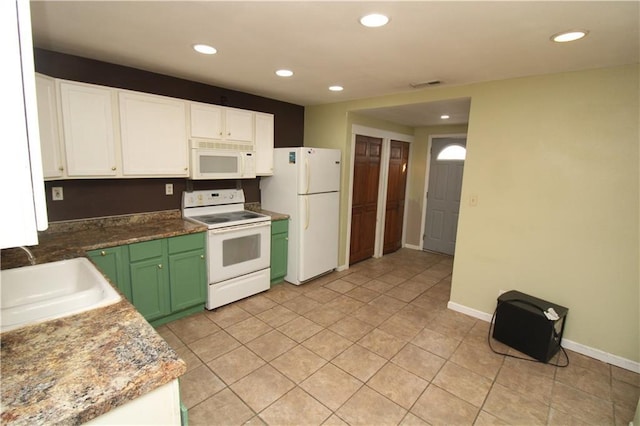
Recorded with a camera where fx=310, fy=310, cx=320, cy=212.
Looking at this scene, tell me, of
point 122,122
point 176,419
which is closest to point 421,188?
point 122,122

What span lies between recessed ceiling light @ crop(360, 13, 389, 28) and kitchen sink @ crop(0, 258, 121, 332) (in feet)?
6.34

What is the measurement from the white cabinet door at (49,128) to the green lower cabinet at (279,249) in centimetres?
204

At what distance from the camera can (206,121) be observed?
10.5 feet

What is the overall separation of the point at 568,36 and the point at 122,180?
3617 millimetres

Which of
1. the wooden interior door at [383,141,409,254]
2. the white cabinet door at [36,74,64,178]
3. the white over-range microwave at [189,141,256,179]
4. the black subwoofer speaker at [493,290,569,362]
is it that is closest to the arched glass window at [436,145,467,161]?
the wooden interior door at [383,141,409,254]

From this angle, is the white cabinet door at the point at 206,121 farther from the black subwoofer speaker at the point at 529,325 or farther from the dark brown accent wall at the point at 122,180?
the black subwoofer speaker at the point at 529,325

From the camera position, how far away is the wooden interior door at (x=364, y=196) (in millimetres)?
4577

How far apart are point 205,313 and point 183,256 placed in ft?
2.19

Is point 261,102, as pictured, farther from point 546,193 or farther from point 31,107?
point 31,107

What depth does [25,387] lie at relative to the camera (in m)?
0.91

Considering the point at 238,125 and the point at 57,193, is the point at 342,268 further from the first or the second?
the point at 57,193

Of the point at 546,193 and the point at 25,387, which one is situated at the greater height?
the point at 546,193

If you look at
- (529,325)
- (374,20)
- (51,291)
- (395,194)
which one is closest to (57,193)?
(51,291)

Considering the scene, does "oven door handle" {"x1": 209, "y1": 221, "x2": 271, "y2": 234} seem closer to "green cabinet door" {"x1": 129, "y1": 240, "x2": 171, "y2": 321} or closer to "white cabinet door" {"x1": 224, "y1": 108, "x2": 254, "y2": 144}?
"green cabinet door" {"x1": 129, "y1": 240, "x2": 171, "y2": 321}
